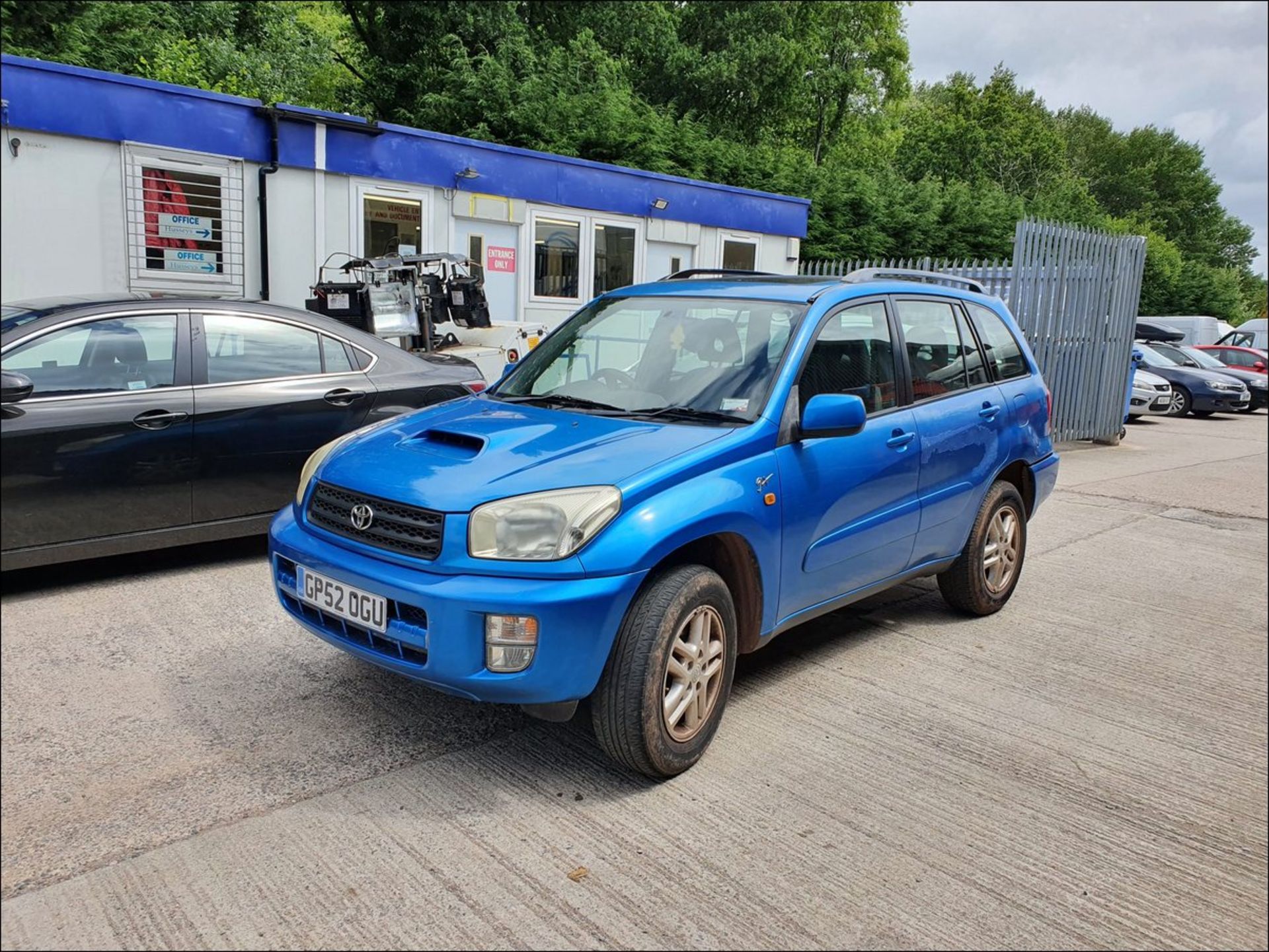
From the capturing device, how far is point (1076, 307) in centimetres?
1371

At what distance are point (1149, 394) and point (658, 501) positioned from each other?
1820 centimetres

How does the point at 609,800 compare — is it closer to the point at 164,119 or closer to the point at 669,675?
the point at 669,675

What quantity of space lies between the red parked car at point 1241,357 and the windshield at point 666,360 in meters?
23.8

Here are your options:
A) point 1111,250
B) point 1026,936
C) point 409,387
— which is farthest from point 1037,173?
point 1026,936

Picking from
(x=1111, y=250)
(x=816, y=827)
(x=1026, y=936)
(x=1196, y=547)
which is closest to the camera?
(x=1026, y=936)

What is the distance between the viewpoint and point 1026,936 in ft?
8.56

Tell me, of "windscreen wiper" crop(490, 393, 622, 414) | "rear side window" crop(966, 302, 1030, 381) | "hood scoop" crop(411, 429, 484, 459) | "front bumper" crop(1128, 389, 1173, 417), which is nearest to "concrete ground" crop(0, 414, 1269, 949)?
"hood scoop" crop(411, 429, 484, 459)

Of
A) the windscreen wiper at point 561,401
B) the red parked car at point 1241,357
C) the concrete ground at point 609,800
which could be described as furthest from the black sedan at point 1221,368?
the windscreen wiper at point 561,401

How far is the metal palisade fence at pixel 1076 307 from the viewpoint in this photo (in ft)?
43.2

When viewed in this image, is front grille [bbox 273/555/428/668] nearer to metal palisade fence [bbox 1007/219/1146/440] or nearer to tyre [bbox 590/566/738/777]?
tyre [bbox 590/566/738/777]

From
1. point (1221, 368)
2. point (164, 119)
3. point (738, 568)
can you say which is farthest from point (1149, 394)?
point (738, 568)

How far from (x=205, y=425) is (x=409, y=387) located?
1405mm

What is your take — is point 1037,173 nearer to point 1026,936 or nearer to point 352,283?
point 352,283

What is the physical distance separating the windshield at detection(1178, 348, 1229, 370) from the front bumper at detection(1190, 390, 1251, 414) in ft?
3.80
